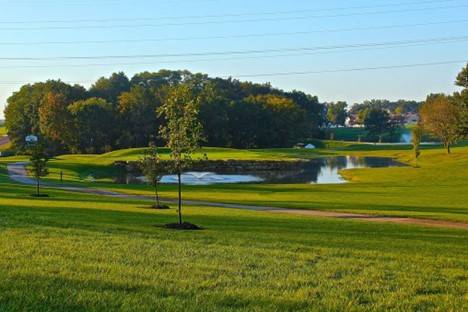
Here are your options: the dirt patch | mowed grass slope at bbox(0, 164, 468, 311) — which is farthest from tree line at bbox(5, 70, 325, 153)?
mowed grass slope at bbox(0, 164, 468, 311)

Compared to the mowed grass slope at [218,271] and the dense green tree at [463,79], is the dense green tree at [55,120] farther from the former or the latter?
the mowed grass slope at [218,271]

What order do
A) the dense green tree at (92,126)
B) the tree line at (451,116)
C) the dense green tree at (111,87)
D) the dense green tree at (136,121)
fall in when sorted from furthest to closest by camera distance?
1. the dense green tree at (111,87)
2. the dense green tree at (136,121)
3. the dense green tree at (92,126)
4. the tree line at (451,116)

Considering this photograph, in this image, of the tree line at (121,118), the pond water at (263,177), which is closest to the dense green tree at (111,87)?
the tree line at (121,118)

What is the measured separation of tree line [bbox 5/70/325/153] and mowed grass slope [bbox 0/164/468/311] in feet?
305

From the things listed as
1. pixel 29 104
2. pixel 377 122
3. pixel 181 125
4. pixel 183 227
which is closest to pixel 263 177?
pixel 181 125

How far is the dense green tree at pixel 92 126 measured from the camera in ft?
384

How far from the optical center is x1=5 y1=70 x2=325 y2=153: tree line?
11750 cm

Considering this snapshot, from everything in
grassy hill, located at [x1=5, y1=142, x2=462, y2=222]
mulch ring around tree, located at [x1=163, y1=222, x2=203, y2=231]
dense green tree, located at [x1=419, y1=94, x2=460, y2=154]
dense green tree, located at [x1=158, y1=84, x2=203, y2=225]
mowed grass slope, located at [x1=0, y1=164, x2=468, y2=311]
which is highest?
dense green tree, located at [x1=419, y1=94, x2=460, y2=154]

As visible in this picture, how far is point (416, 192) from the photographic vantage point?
43.5 m

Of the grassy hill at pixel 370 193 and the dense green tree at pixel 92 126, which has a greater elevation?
the dense green tree at pixel 92 126

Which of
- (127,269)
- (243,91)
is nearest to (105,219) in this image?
(127,269)

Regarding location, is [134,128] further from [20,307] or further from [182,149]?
[20,307]

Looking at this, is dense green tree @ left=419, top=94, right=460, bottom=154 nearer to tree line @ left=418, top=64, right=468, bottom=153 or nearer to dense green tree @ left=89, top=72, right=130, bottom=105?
tree line @ left=418, top=64, right=468, bottom=153

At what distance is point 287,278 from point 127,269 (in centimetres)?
257
